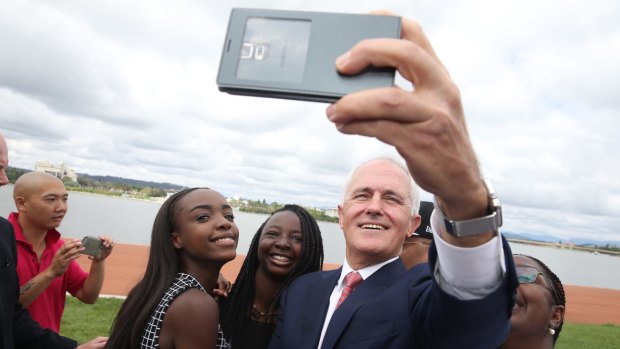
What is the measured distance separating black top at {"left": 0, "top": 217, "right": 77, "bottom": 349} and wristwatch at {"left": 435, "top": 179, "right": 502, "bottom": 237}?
2.56m

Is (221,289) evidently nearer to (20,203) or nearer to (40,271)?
(40,271)

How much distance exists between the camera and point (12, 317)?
9.34ft

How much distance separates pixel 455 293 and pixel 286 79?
862mm

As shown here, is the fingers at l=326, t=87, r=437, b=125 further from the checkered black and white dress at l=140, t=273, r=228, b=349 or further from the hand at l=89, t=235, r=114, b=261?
the hand at l=89, t=235, r=114, b=261

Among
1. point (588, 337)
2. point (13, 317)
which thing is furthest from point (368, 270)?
point (588, 337)

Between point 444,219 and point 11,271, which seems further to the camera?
point 11,271

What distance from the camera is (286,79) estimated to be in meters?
1.21

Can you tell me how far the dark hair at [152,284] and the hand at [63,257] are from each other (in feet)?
5.00

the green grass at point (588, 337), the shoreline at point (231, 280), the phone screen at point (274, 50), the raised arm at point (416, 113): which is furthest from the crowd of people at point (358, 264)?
the shoreline at point (231, 280)

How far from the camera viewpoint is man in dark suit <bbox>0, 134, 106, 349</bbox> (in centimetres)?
271

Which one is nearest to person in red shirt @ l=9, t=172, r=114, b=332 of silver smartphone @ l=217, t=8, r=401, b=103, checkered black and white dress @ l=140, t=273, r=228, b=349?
checkered black and white dress @ l=140, t=273, r=228, b=349

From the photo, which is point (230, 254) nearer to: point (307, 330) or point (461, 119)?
point (307, 330)

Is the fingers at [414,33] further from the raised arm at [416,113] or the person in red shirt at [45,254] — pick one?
the person in red shirt at [45,254]

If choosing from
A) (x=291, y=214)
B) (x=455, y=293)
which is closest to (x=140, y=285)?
(x=291, y=214)
